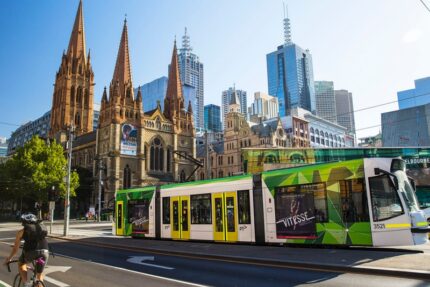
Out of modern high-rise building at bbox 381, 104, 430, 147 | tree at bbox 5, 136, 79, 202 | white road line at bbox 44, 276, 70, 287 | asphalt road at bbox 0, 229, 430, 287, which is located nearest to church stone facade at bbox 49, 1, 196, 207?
tree at bbox 5, 136, 79, 202

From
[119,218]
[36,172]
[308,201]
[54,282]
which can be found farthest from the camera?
[36,172]

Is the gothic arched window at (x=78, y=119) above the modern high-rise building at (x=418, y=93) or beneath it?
beneath

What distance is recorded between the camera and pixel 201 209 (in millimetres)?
17578

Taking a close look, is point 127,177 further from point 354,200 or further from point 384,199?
point 384,199

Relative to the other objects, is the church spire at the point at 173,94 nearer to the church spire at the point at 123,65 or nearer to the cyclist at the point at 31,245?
the church spire at the point at 123,65

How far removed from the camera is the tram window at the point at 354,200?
12.5 metres

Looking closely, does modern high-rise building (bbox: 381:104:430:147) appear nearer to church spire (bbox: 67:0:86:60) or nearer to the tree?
the tree

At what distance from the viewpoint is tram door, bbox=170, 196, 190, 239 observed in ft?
60.1

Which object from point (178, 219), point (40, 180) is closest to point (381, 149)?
point (178, 219)

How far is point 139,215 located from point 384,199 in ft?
46.5

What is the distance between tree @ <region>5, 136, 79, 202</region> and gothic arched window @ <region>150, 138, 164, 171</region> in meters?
19.5

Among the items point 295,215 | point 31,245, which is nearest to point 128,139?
point 295,215

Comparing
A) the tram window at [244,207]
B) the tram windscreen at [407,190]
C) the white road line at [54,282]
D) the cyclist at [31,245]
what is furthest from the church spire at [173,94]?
the cyclist at [31,245]

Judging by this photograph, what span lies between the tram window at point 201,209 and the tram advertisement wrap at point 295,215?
3.71 m
